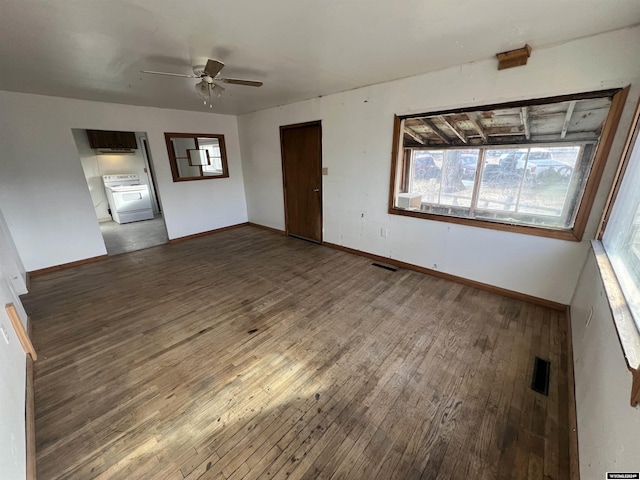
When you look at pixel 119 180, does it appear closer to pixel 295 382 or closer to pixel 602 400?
pixel 295 382

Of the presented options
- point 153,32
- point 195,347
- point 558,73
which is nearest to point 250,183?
point 153,32

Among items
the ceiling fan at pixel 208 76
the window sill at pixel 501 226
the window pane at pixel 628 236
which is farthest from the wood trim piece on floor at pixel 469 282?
the ceiling fan at pixel 208 76

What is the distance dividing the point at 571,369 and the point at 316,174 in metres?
3.68

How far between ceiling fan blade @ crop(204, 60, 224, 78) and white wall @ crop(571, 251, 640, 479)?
3.01m

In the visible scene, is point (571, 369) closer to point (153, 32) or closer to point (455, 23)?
point (455, 23)

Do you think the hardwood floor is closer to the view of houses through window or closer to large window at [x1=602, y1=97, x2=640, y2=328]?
large window at [x1=602, y1=97, x2=640, y2=328]

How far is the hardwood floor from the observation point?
1.32 m

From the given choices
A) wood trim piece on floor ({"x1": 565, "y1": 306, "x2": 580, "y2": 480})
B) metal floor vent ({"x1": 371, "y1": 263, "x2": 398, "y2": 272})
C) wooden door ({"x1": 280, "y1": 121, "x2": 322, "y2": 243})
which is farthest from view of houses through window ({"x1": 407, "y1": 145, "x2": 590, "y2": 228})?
wooden door ({"x1": 280, "y1": 121, "x2": 322, "y2": 243})

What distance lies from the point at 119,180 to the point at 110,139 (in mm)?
950

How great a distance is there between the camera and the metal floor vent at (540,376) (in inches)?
66.1

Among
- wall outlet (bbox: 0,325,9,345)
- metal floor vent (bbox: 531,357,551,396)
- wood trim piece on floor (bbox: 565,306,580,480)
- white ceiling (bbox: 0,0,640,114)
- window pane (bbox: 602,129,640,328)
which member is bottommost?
metal floor vent (bbox: 531,357,551,396)

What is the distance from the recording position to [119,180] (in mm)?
6258

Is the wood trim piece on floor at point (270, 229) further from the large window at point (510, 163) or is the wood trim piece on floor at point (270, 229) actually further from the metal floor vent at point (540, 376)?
the metal floor vent at point (540, 376)

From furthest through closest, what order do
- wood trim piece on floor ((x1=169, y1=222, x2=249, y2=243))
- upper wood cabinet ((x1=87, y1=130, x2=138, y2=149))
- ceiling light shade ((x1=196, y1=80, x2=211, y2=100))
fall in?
1. upper wood cabinet ((x1=87, y1=130, x2=138, y2=149))
2. wood trim piece on floor ((x1=169, y1=222, x2=249, y2=243))
3. ceiling light shade ((x1=196, y1=80, x2=211, y2=100))
